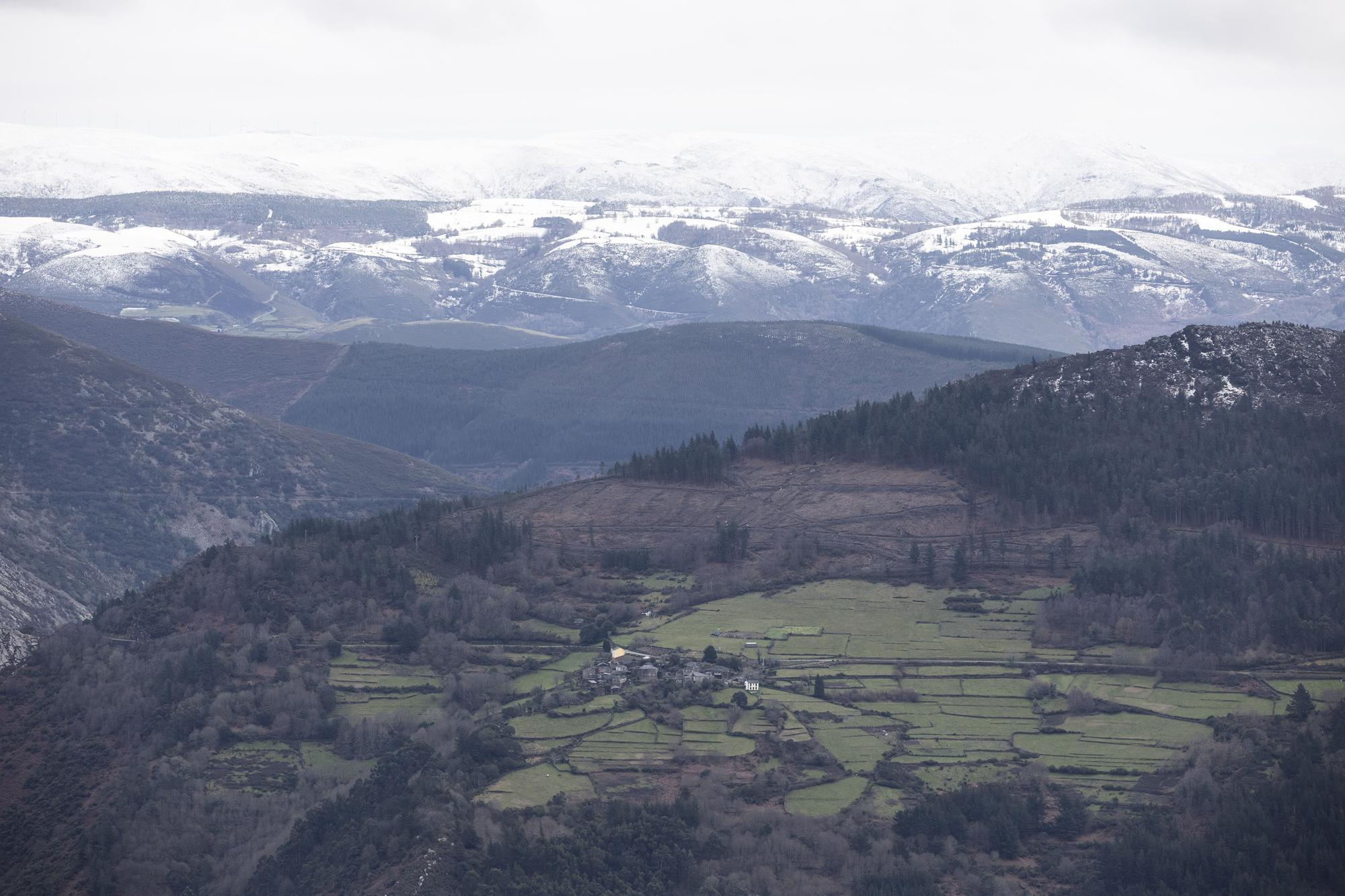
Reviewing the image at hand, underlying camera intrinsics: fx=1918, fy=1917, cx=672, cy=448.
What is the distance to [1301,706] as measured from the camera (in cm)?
Result: 11362

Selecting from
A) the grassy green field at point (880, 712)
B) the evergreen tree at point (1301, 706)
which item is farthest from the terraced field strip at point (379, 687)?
the evergreen tree at point (1301, 706)

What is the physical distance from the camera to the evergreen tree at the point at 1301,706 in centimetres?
11312

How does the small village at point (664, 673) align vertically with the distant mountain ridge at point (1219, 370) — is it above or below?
below

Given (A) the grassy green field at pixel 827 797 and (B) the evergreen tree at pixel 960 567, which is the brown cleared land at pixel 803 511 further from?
(A) the grassy green field at pixel 827 797

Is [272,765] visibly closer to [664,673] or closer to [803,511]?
[664,673]

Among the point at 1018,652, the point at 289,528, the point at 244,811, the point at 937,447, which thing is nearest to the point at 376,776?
the point at 244,811

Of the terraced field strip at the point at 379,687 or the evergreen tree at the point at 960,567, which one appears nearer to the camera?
the terraced field strip at the point at 379,687

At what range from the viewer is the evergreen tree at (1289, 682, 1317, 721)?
371 feet

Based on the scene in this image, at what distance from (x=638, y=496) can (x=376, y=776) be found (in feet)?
225

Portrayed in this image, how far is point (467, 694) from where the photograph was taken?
134m

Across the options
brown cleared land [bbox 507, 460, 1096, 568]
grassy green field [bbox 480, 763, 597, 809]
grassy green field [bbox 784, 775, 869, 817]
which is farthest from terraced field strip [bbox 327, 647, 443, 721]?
brown cleared land [bbox 507, 460, 1096, 568]

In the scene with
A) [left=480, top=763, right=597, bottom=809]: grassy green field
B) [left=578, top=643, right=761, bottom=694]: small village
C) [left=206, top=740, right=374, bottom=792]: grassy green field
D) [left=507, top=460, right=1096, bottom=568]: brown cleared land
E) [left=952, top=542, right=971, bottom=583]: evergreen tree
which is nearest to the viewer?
[left=480, top=763, right=597, bottom=809]: grassy green field

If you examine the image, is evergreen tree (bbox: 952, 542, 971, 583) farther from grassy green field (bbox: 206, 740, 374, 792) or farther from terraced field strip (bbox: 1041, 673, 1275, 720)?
grassy green field (bbox: 206, 740, 374, 792)

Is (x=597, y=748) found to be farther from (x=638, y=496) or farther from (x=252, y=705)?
(x=638, y=496)
